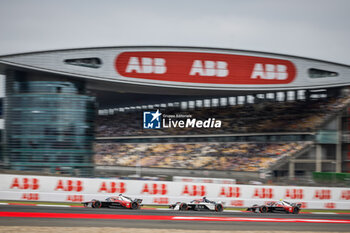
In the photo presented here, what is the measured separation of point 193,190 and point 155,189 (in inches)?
81.3

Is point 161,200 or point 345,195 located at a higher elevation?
point 345,195

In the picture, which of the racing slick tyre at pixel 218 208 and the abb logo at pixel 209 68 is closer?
the racing slick tyre at pixel 218 208

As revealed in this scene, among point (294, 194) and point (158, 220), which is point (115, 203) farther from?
point (294, 194)

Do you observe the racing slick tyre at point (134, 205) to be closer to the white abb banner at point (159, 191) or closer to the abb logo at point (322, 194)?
the white abb banner at point (159, 191)

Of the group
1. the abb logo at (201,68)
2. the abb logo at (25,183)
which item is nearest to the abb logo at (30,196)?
the abb logo at (25,183)

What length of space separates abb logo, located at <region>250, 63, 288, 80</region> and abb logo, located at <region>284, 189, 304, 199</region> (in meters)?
15.7

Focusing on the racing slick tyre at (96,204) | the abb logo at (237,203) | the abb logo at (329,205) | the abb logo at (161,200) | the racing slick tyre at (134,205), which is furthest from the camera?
the abb logo at (329,205)

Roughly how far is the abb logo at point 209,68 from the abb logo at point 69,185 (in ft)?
57.4

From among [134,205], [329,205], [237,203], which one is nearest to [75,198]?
[134,205]

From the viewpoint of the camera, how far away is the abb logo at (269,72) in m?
36.1

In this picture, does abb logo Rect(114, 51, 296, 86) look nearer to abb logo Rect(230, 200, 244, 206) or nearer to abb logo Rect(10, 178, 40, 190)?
abb logo Rect(230, 200, 244, 206)

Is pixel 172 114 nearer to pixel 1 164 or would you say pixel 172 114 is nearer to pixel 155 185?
pixel 1 164

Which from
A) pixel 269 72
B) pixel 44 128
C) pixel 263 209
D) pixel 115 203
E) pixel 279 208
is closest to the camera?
pixel 115 203

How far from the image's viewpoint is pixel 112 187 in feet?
69.1
